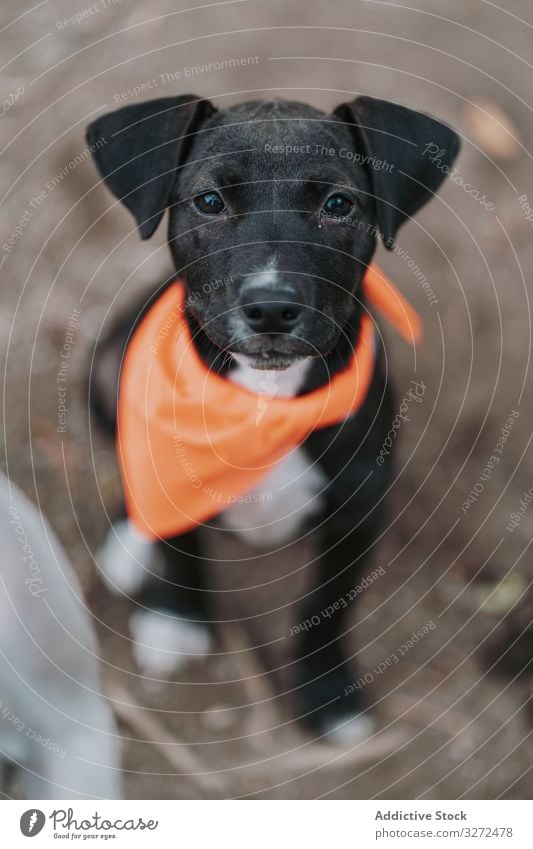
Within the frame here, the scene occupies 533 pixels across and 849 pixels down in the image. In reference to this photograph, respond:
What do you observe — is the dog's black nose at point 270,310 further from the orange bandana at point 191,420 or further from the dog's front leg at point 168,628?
the dog's front leg at point 168,628

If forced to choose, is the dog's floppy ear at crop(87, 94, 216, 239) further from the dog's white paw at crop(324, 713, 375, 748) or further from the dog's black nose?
the dog's white paw at crop(324, 713, 375, 748)

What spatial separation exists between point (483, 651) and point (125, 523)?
4.90 ft

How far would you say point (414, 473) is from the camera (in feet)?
10.2

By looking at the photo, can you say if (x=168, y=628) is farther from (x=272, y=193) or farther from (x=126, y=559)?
(x=272, y=193)

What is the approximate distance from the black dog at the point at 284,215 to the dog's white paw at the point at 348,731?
0.94 m

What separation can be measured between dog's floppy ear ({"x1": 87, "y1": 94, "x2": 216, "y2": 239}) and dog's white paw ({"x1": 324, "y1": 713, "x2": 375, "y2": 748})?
6.26ft

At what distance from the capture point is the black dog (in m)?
1.92

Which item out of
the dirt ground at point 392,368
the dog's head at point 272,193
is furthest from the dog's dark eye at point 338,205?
the dirt ground at point 392,368

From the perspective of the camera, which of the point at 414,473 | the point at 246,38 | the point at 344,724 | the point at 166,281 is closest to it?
the point at 166,281

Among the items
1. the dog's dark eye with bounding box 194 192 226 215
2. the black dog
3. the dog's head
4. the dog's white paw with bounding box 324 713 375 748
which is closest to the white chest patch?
the black dog

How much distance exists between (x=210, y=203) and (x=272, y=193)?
180 millimetres

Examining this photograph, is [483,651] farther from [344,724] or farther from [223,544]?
[223,544]

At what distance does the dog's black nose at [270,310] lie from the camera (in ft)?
5.96
